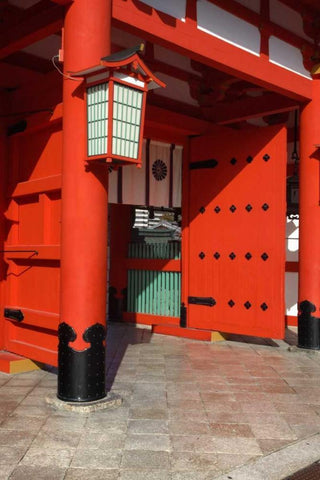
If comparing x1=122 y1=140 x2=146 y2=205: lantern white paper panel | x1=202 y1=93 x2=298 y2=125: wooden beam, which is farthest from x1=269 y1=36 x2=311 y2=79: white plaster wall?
x1=122 y1=140 x2=146 y2=205: lantern white paper panel

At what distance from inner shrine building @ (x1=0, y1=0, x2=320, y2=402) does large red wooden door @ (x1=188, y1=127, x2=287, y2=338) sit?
0.07 feet

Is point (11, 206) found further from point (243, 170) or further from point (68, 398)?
point (243, 170)

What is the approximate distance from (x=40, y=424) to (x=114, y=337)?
4.38 meters

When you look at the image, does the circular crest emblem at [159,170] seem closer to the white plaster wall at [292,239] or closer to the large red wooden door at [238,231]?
the large red wooden door at [238,231]

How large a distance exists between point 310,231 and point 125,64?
4243 millimetres

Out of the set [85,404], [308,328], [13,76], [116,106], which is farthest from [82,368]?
[308,328]

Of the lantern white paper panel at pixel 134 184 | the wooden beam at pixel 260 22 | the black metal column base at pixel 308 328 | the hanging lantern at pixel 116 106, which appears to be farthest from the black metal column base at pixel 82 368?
the lantern white paper panel at pixel 134 184

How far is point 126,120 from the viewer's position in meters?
4.53

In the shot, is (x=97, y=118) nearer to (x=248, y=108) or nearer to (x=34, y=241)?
(x=34, y=241)

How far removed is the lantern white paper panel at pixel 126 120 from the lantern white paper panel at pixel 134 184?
431 cm

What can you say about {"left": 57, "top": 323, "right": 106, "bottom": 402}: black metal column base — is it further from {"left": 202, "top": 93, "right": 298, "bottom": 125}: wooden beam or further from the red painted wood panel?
{"left": 202, "top": 93, "right": 298, "bottom": 125}: wooden beam

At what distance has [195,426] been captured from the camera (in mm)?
4238

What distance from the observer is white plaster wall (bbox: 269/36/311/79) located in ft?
22.7

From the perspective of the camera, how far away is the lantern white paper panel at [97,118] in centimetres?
441
